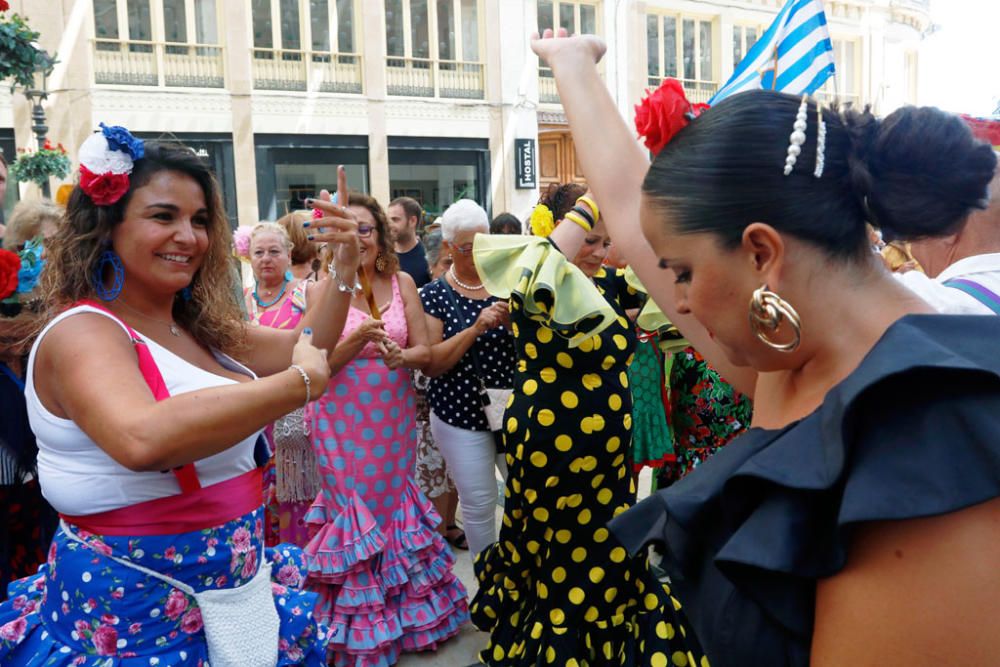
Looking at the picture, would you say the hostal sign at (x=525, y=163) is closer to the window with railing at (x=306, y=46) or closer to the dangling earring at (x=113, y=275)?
the window with railing at (x=306, y=46)

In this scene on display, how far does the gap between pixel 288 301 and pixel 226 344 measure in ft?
6.19

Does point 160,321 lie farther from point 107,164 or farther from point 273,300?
point 273,300

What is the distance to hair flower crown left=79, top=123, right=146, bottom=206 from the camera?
6.18ft

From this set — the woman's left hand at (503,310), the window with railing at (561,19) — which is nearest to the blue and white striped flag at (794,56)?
the woman's left hand at (503,310)

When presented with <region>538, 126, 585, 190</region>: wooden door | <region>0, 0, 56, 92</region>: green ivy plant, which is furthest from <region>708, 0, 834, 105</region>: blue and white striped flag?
<region>538, 126, 585, 190</region>: wooden door

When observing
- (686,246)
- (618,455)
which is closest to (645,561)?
(618,455)

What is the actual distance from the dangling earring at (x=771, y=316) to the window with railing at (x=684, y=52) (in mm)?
20419

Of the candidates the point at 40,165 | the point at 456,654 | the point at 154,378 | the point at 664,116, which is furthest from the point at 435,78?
the point at 664,116

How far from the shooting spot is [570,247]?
290 cm

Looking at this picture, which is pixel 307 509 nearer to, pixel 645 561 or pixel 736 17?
pixel 645 561

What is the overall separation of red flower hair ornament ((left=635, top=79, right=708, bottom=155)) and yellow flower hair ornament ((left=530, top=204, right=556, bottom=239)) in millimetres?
2062

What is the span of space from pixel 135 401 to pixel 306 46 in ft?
55.5

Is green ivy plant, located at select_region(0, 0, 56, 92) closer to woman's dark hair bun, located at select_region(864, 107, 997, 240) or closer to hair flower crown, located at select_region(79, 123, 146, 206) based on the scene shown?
hair flower crown, located at select_region(79, 123, 146, 206)

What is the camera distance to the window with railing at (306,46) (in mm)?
16562
